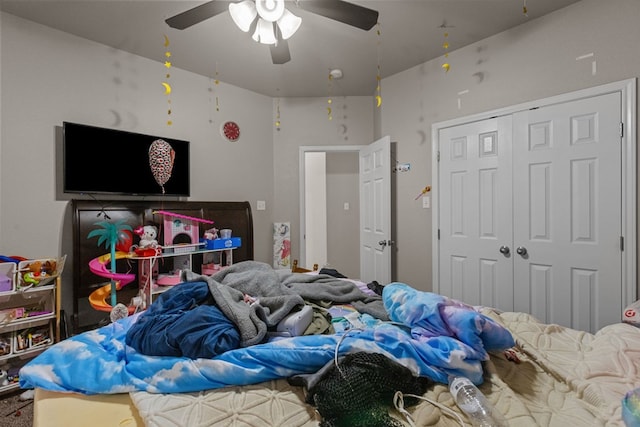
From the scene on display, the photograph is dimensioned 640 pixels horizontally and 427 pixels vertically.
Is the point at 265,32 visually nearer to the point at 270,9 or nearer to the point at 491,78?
the point at 270,9

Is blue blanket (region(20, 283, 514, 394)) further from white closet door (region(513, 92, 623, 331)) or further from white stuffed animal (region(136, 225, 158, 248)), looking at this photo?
white closet door (region(513, 92, 623, 331))

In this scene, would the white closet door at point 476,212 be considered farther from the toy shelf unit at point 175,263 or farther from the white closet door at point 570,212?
the toy shelf unit at point 175,263

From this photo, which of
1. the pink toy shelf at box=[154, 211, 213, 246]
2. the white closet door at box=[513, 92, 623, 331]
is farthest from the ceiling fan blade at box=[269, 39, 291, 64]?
the white closet door at box=[513, 92, 623, 331]

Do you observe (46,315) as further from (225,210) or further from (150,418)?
(150,418)

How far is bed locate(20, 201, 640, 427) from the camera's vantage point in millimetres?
862

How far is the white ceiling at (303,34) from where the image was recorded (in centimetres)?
219

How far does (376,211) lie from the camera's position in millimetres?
3404

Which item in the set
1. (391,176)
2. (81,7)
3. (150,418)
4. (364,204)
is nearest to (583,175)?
(391,176)

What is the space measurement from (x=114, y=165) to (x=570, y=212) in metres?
3.62

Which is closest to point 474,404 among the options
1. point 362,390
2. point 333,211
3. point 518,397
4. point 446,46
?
point 518,397

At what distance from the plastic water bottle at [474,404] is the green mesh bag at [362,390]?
9 centimetres

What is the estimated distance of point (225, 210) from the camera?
10.8 feet

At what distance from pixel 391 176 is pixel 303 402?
2843 mm

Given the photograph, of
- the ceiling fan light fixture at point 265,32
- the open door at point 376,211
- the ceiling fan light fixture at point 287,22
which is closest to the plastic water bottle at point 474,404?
the ceiling fan light fixture at point 287,22
